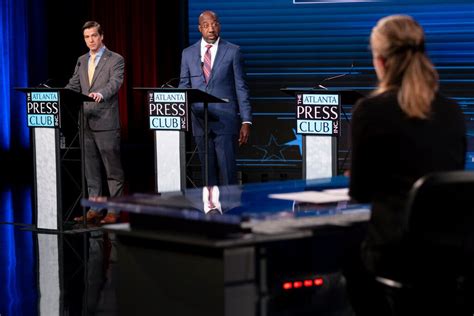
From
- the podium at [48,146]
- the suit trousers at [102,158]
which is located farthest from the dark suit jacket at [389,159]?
the suit trousers at [102,158]

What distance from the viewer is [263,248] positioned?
2721 millimetres

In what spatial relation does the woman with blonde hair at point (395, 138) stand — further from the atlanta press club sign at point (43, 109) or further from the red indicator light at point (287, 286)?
the atlanta press club sign at point (43, 109)

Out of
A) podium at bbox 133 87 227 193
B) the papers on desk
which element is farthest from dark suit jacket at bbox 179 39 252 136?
the papers on desk

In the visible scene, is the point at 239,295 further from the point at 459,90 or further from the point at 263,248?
the point at 459,90

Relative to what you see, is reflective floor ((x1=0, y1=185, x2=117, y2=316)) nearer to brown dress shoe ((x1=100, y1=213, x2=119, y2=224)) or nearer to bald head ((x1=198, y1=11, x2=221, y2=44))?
brown dress shoe ((x1=100, y1=213, x2=119, y2=224))

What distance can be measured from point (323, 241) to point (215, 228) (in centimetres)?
45

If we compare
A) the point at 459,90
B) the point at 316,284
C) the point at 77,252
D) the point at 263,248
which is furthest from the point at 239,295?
the point at 459,90

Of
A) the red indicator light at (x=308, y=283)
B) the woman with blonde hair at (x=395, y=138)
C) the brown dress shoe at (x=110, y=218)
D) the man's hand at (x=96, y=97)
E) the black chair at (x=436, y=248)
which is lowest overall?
the brown dress shoe at (x=110, y=218)

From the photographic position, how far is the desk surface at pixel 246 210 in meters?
2.61

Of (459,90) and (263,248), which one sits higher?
(459,90)

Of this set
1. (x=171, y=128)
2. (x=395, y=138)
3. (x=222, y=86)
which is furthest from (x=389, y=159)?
(x=222, y=86)

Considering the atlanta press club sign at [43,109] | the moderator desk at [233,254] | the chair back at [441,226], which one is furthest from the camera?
the atlanta press club sign at [43,109]

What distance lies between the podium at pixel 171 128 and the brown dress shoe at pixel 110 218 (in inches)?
16.4

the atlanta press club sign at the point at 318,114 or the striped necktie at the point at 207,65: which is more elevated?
the striped necktie at the point at 207,65
